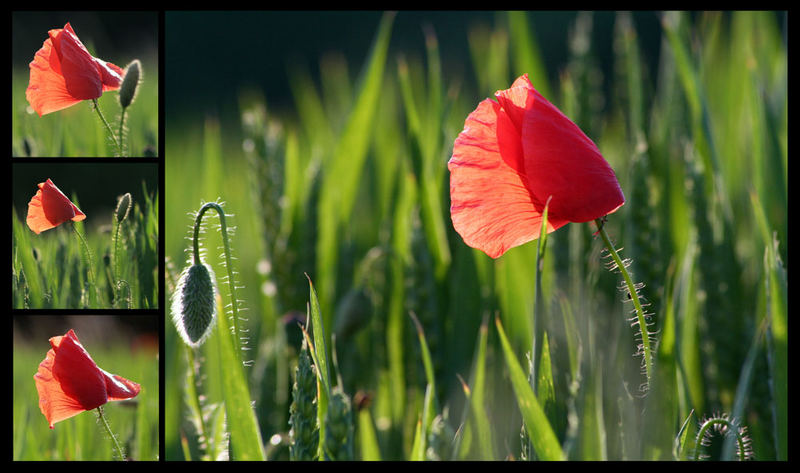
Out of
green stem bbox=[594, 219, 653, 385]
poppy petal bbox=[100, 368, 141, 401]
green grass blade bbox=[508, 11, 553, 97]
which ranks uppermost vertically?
green grass blade bbox=[508, 11, 553, 97]

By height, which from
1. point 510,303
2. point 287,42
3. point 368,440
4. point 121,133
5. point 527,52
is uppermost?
point 287,42

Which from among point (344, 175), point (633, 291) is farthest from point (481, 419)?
point (344, 175)

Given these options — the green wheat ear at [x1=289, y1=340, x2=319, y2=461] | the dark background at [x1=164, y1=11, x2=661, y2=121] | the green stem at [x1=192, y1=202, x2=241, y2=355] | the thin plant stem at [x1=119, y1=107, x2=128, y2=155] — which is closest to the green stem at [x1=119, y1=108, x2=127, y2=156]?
the thin plant stem at [x1=119, y1=107, x2=128, y2=155]

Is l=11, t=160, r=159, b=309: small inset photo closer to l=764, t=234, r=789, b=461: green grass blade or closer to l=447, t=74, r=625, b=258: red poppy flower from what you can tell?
l=447, t=74, r=625, b=258: red poppy flower

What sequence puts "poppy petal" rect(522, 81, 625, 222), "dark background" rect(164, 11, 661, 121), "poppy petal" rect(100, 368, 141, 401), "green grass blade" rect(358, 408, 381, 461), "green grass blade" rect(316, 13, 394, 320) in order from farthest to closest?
"dark background" rect(164, 11, 661, 121), "green grass blade" rect(316, 13, 394, 320), "green grass blade" rect(358, 408, 381, 461), "poppy petal" rect(100, 368, 141, 401), "poppy petal" rect(522, 81, 625, 222)

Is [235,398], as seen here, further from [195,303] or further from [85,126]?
[85,126]

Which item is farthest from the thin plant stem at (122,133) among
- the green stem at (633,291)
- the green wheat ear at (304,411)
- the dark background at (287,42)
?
the dark background at (287,42)
